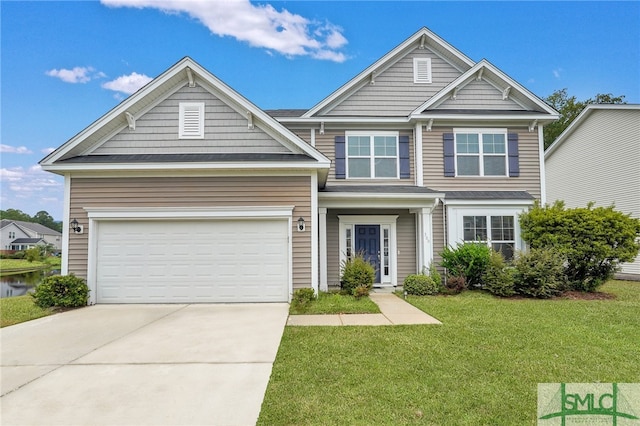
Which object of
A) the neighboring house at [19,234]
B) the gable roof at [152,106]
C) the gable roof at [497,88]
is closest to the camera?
the gable roof at [152,106]

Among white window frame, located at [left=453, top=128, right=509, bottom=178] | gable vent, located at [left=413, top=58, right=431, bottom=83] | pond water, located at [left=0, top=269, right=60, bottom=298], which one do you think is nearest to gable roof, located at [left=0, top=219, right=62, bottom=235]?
pond water, located at [left=0, top=269, right=60, bottom=298]

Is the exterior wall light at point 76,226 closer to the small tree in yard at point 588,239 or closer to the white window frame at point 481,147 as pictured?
the white window frame at point 481,147

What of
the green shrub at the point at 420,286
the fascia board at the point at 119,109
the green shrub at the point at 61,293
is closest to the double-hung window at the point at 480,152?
the green shrub at the point at 420,286

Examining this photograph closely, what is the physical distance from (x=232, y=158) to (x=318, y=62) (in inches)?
650

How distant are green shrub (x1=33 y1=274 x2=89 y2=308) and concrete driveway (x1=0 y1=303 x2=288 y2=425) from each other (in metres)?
1.02

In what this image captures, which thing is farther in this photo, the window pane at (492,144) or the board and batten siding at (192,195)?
the window pane at (492,144)

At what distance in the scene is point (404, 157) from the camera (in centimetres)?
1233

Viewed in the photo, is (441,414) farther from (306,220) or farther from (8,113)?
(8,113)

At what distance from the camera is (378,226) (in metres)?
11.8

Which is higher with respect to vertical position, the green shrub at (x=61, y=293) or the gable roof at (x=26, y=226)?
the gable roof at (x=26, y=226)

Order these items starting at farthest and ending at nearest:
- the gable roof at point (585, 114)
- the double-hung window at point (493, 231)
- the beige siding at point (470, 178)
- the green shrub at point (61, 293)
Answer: the gable roof at point (585, 114) < the beige siding at point (470, 178) < the double-hung window at point (493, 231) < the green shrub at point (61, 293)

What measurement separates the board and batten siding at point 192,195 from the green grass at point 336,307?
2.37ft

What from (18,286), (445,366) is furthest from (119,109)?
(18,286)

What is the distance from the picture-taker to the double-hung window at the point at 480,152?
12.1 meters
